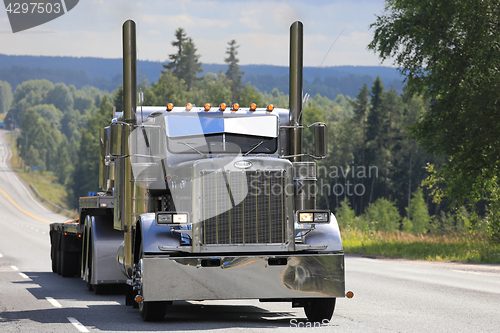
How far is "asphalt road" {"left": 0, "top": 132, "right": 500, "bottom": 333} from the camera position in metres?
10.0

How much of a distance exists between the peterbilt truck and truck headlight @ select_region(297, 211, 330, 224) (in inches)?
0.5

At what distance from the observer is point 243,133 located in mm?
11391

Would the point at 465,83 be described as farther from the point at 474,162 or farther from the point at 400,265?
the point at 400,265

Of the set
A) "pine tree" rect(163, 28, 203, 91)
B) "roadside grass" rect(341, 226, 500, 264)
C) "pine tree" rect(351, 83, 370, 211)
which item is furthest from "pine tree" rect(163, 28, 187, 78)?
"roadside grass" rect(341, 226, 500, 264)

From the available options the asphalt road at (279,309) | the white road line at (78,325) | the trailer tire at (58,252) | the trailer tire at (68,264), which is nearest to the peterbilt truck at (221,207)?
the asphalt road at (279,309)

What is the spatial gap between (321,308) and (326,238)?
1.10m

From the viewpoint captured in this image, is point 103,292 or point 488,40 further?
point 488,40

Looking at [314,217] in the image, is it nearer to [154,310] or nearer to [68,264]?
[154,310]

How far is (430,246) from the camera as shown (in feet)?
94.5

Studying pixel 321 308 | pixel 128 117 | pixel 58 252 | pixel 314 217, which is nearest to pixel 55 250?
pixel 58 252

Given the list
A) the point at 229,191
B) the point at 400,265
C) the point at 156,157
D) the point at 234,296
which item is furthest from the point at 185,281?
the point at 400,265

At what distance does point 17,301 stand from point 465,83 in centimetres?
2157

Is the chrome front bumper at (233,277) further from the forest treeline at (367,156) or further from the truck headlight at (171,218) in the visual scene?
the forest treeline at (367,156)

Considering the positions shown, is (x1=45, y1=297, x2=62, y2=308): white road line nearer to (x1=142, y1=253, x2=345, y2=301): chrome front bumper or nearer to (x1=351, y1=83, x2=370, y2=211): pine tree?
(x1=142, y1=253, x2=345, y2=301): chrome front bumper
